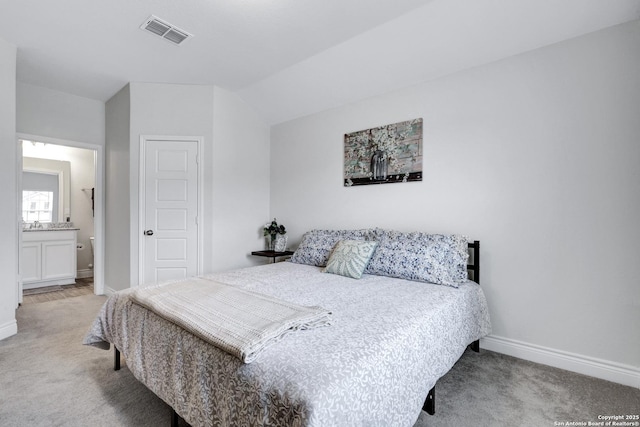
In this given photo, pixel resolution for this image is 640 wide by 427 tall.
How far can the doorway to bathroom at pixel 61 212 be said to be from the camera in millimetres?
4117

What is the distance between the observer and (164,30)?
2.55m

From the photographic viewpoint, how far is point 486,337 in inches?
97.3

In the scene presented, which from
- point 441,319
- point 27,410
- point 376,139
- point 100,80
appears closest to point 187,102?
point 100,80

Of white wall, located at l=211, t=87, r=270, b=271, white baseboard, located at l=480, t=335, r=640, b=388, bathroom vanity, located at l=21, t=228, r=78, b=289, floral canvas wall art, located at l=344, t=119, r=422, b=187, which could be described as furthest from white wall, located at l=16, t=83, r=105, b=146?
white baseboard, located at l=480, t=335, r=640, b=388

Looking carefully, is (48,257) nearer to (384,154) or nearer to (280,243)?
(280,243)

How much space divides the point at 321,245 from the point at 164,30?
238 centimetres

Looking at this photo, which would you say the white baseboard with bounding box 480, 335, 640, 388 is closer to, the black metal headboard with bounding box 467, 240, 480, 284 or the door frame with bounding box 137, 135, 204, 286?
the black metal headboard with bounding box 467, 240, 480, 284

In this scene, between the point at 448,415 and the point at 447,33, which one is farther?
the point at 447,33

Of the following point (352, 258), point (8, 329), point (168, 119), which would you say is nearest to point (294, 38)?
point (168, 119)

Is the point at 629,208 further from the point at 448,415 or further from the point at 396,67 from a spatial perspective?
the point at 396,67

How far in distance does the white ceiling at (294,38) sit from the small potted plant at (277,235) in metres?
1.65

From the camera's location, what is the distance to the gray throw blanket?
1165mm

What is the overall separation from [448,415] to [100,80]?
15.1 ft

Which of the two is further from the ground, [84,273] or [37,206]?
[37,206]
